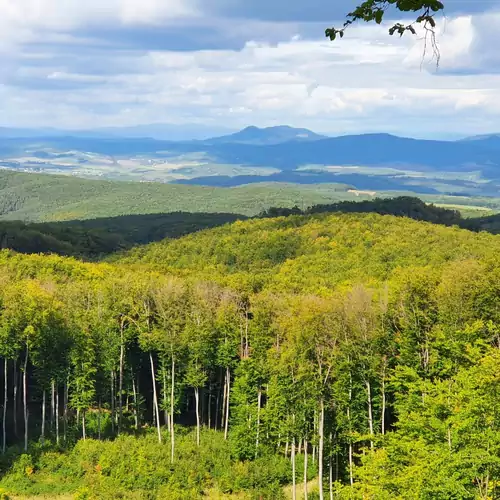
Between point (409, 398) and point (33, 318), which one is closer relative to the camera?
point (409, 398)

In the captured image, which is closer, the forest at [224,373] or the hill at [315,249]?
the forest at [224,373]

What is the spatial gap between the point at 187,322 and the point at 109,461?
38.5 ft

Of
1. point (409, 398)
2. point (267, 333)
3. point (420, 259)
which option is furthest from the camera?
point (420, 259)

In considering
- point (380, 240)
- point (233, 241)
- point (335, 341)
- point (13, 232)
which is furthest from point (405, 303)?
point (13, 232)

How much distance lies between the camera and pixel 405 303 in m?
42.9

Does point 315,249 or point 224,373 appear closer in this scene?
point 224,373

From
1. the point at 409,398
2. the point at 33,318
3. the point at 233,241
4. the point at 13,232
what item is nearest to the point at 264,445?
the point at 409,398

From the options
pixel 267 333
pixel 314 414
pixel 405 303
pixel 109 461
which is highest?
pixel 405 303

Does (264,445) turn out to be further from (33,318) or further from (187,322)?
(33,318)

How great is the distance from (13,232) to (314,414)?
373ft

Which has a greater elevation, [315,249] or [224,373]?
[315,249]

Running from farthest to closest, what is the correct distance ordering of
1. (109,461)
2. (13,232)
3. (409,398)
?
1. (13,232)
2. (109,461)
3. (409,398)

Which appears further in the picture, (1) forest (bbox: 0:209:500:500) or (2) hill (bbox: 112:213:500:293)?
(2) hill (bbox: 112:213:500:293)

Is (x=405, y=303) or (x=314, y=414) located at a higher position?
(x=405, y=303)
